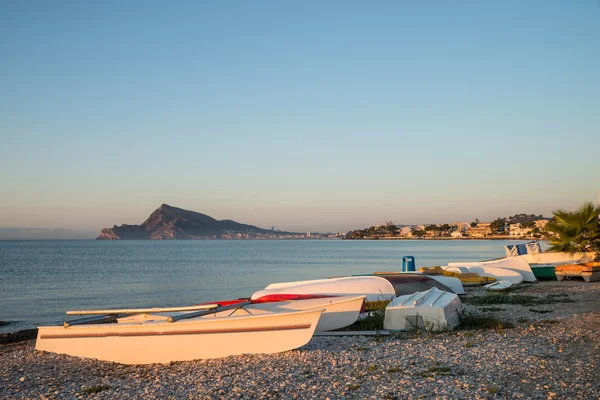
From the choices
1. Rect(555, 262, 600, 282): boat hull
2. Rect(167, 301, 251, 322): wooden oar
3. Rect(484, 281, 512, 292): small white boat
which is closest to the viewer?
Rect(167, 301, 251, 322): wooden oar

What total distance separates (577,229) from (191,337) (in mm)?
21708

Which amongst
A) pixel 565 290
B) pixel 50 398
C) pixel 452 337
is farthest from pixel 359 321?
pixel 565 290

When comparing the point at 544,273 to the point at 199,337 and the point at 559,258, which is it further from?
the point at 199,337

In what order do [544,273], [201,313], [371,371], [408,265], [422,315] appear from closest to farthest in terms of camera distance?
[371,371] < [201,313] < [422,315] < [544,273] < [408,265]

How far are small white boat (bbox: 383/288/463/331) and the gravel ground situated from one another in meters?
0.50

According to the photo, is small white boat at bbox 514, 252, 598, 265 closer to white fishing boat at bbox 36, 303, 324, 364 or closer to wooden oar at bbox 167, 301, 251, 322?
wooden oar at bbox 167, 301, 251, 322

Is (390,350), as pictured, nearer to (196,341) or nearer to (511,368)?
(511,368)

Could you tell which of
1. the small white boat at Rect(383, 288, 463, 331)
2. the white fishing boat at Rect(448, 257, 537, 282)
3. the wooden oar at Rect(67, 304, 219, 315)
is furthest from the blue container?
the wooden oar at Rect(67, 304, 219, 315)

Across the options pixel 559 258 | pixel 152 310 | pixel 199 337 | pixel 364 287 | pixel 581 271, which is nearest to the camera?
pixel 199 337

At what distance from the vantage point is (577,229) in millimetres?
25672

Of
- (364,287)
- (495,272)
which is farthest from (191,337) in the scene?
(495,272)

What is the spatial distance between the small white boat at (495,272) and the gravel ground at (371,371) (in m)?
12.6

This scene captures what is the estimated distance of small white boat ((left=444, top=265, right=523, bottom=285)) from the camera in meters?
23.8

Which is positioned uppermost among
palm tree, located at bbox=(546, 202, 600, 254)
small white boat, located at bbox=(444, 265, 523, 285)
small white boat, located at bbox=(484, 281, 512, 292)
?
palm tree, located at bbox=(546, 202, 600, 254)
